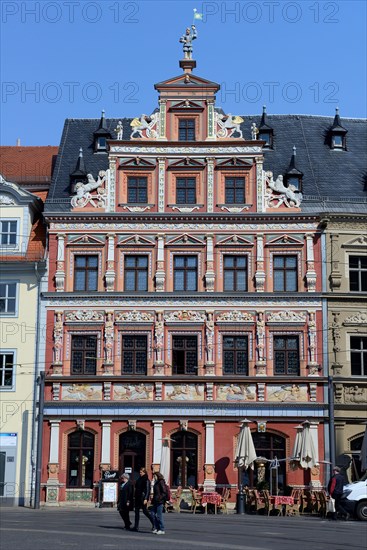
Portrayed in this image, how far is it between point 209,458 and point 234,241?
30.5ft

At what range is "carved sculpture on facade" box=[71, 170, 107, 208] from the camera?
42.2 metres

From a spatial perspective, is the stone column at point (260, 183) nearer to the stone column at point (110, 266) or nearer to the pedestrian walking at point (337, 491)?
the stone column at point (110, 266)

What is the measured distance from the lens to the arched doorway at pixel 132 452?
4022cm

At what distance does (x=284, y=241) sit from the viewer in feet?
137

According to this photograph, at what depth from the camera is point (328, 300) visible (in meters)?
41.3

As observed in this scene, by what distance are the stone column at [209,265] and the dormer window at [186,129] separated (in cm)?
475

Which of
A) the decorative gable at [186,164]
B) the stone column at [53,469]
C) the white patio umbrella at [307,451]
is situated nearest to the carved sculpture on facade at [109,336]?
the stone column at [53,469]

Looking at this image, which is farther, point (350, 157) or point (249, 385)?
point (350, 157)

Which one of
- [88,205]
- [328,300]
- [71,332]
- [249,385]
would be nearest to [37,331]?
[71,332]

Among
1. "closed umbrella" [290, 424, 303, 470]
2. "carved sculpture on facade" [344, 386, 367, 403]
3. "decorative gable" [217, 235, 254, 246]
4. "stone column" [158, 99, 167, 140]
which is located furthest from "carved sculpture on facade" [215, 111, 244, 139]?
"closed umbrella" [290, 424, 303, 470]

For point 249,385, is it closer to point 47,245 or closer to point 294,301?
point 294,301

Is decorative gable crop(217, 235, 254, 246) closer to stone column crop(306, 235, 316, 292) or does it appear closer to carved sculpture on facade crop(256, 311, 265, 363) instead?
stone column crop(306, 235, 316, 292)

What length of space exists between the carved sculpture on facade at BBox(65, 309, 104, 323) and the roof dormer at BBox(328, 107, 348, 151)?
47.7ft

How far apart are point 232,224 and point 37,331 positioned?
9.59m
